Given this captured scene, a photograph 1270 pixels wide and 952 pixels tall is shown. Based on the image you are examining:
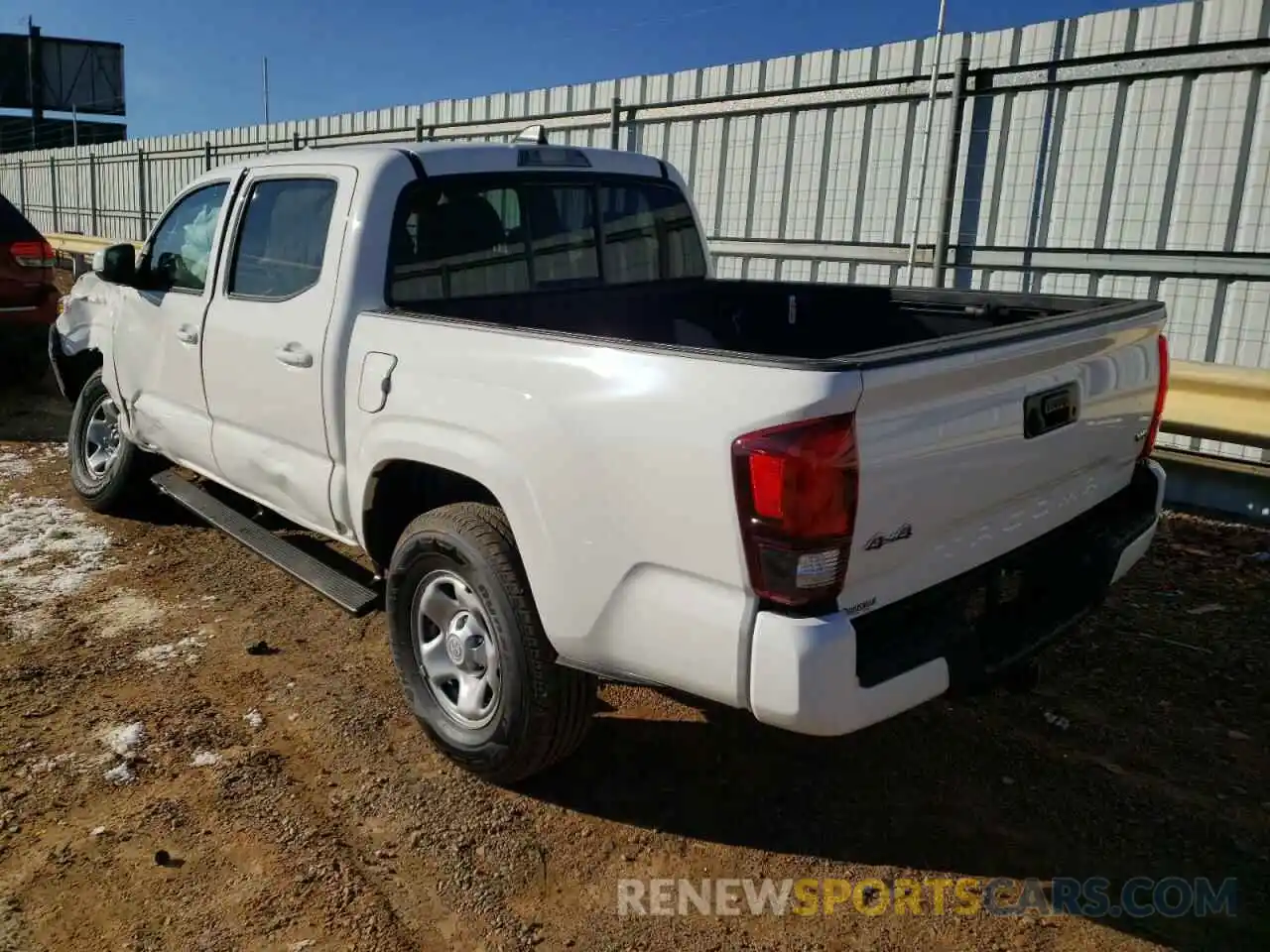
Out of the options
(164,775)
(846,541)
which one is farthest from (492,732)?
(846,541)

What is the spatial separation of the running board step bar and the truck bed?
42.7 inches

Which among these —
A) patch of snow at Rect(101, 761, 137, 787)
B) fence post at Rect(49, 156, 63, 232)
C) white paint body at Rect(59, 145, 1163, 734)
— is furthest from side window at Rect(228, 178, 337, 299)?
fence post at Rect(49, 156, 63, 232)

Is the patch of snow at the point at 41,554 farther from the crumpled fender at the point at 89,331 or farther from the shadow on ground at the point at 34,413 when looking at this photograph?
the shadow on ground at the point at 34,413

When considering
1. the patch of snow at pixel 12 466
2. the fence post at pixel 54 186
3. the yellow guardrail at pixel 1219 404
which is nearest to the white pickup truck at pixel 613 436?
the yellow guardrail at pixel 1219 404

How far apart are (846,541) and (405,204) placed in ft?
7.17

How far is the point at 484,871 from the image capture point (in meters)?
2.82

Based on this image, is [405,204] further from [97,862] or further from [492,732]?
[97,862]

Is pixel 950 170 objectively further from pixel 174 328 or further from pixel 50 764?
pixel 50 764

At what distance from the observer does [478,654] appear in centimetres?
314

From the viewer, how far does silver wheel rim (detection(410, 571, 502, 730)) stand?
3104mm

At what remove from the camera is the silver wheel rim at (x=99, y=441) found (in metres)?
5.77

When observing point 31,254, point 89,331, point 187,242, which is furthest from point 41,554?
point 31,254

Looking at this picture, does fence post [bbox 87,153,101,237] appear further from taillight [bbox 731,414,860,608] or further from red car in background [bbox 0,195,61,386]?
taillight [bbox 731,414,860,608]
